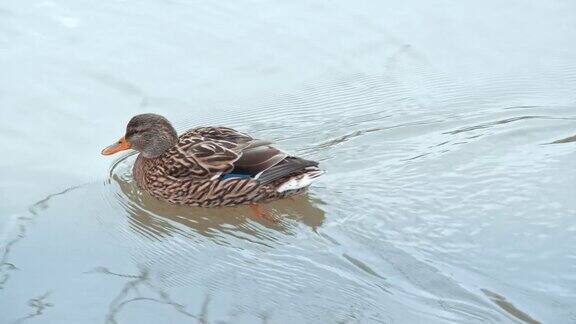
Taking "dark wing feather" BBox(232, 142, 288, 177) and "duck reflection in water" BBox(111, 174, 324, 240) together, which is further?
"dark wing feather" BBox(232, 142, 288, 177)

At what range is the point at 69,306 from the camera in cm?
545

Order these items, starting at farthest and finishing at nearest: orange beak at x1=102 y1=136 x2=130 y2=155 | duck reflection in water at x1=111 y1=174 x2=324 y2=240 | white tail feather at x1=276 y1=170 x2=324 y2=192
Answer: orange beak at x1=102 y1=136 x2=130 y2=155 < white tail feather at x1=276 y1=170 x2=324 y2=192 < duck reflection in water at x1=111 y1=174 x2=324 y2=240

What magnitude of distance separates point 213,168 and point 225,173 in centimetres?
10

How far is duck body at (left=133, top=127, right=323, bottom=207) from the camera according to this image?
282 inches

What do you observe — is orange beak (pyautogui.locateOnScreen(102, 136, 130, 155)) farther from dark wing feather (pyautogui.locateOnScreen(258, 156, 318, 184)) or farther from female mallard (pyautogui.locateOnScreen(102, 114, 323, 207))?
dark wing feather (pyautogui.locateOnScreen(258, 156, 318, 184))

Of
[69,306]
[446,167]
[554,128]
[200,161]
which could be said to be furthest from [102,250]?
[554,128]

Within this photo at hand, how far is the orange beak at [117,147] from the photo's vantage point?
23.8ft

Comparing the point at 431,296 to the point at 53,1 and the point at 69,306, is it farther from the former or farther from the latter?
the point at 53,1

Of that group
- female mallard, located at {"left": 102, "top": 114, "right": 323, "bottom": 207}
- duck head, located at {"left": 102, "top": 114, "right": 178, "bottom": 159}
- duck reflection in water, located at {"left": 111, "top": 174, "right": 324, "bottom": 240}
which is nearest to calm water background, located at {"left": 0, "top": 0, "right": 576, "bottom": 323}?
duck reflection in water, located at {"left": 111, "top": 174, "right": 324, "bottom": 240}

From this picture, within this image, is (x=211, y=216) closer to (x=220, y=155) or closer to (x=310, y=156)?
(x=220, y=155)

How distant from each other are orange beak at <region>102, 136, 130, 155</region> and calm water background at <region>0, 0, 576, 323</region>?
0.21m

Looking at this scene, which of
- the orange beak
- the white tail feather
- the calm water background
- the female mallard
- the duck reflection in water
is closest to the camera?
the calm water background

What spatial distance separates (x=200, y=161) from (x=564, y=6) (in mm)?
4671

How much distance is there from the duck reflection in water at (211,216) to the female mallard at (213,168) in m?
0.07
